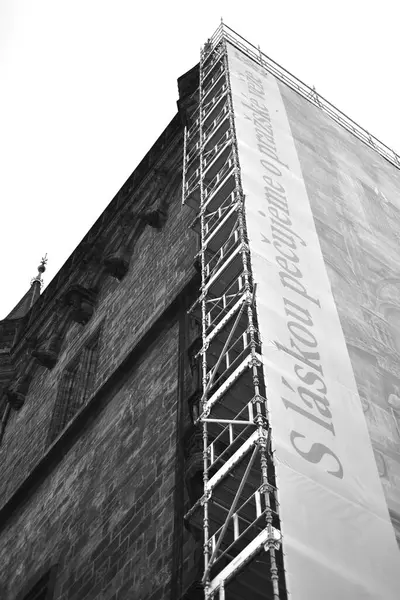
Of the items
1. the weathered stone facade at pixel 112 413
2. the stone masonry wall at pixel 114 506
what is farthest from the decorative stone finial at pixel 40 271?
the stone masonry wall at pixel 114 506

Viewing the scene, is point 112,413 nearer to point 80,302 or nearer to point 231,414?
point 231,414

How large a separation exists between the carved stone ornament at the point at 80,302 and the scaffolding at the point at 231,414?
4598 millimetres

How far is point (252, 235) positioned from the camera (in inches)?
357

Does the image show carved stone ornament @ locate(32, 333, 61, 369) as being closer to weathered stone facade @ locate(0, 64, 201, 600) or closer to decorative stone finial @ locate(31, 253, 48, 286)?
weathered stone facade @ locate(0, 64, 201, 600)

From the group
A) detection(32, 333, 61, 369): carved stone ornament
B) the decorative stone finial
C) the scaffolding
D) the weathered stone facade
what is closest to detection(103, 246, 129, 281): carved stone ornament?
the weathered stone facade

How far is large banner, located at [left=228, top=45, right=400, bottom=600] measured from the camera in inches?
226

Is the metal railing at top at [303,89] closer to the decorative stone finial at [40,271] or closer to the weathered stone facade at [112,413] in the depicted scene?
the weathered stone facade at [112,413]

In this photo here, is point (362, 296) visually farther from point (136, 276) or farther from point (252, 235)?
point (136, 276)

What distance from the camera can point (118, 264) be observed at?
1512 cm

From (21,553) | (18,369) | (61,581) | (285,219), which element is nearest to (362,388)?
(285,219)

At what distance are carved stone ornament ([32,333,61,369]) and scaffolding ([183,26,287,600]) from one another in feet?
18.7

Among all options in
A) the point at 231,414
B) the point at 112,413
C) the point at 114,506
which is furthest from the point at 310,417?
the point at 112,413

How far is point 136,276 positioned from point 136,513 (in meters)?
6.09

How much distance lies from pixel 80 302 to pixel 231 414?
8.75 m
